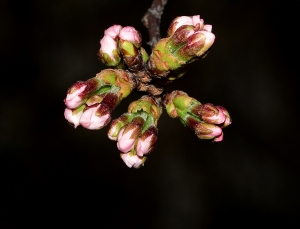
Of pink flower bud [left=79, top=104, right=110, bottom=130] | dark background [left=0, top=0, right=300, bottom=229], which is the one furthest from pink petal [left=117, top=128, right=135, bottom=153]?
dark background [left=0, top=0, right=300, bottom=229]

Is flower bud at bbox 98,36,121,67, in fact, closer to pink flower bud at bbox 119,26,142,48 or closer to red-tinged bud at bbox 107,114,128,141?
pink flower bud at bbox 119,26,142,48

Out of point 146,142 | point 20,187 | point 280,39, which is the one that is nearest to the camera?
point 146,142

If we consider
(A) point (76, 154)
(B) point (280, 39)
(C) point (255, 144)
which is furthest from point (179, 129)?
(B) point (280, 39)

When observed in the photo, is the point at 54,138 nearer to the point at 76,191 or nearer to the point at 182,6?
the point at 76,191

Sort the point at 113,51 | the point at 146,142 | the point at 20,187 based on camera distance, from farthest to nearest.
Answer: the point at 20,187 → the point at 113,51 → the point at 146,142

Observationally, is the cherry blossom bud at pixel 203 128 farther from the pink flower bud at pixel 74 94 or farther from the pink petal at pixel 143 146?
the pink flower bud at pixel 74 94

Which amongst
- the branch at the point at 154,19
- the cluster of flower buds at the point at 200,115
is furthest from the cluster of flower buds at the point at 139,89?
the branch at the point at 154,19
